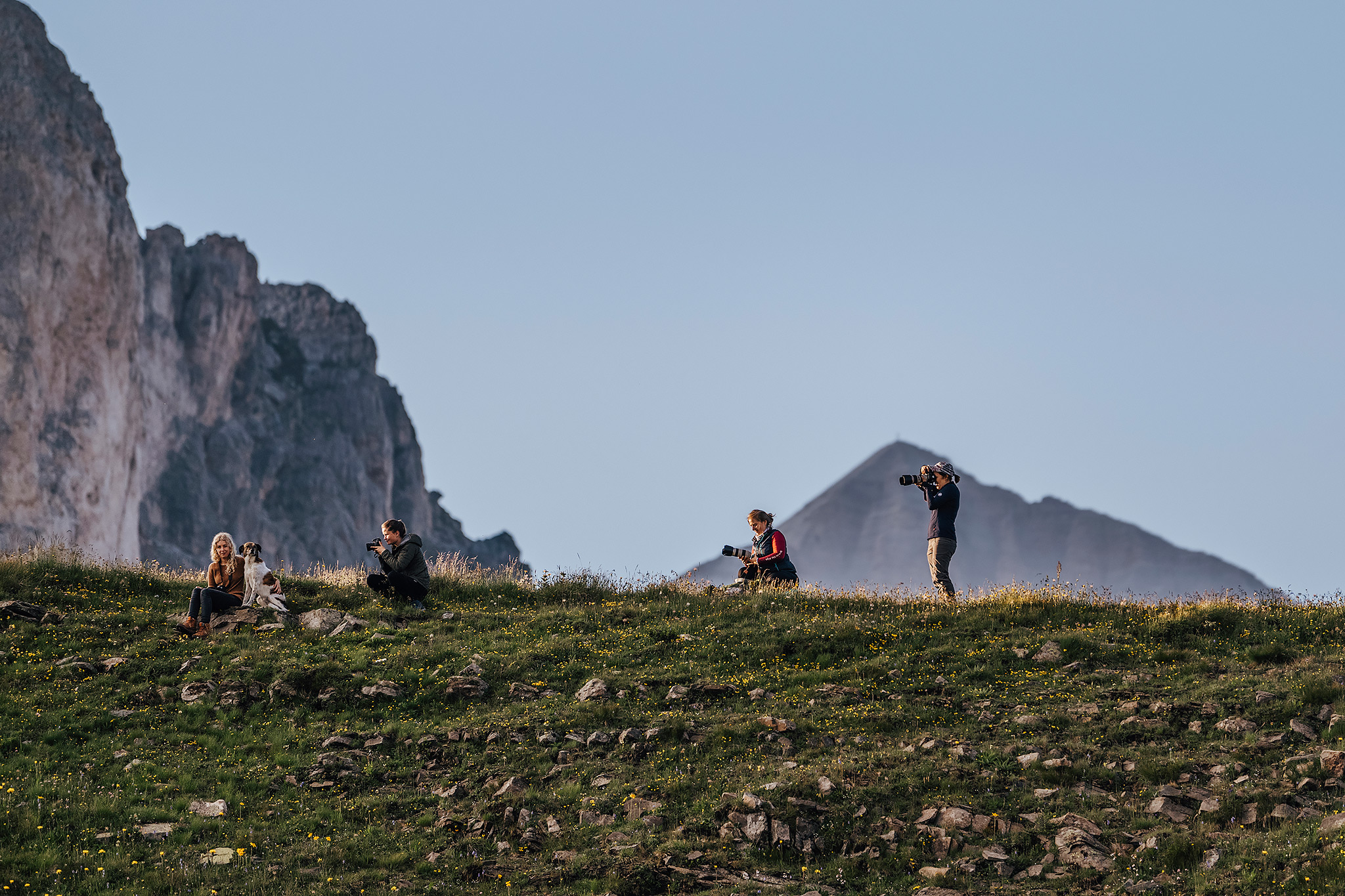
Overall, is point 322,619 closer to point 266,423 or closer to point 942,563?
point 942,563

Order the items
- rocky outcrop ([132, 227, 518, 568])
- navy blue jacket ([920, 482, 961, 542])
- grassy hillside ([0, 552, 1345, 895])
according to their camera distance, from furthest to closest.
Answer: rocky outcrop ([132, 227, 518, 568]), navy blue jacket ([920, 482, 961, 542]), grassy hillside ([0, 552, 1345, 895])

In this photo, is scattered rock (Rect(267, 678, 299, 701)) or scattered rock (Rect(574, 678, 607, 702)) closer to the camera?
scattered rock (Rect(574, 678, 607, 702))

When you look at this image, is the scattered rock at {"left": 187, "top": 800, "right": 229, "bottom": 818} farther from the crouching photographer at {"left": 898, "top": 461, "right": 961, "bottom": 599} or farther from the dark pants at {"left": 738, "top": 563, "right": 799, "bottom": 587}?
the crouching photographer at {"left": 898, "top": 461, "right": 961, "bottom": 599}

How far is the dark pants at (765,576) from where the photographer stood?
1997 cm

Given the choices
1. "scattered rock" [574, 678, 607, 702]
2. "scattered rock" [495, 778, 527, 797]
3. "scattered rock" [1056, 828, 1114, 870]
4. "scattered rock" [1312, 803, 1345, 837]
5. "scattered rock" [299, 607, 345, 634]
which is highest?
"scattered rock" [299, 607, 345, 634]

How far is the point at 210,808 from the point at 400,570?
826 cm

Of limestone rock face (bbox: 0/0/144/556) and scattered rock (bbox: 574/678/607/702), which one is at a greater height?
limestone rock face (bbox: 0/0/144/556)

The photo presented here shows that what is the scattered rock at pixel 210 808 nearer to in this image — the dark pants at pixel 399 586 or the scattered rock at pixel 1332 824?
the dark pants at pixel 399 586

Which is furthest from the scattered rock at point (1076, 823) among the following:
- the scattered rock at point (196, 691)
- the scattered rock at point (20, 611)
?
the scattered rock at point (20, 611)

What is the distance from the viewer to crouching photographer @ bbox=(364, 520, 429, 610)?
19.0 metres

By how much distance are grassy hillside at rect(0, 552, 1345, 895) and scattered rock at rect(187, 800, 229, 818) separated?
0.07m

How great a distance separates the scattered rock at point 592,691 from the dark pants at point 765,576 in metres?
6.18

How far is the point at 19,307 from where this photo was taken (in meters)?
98.7

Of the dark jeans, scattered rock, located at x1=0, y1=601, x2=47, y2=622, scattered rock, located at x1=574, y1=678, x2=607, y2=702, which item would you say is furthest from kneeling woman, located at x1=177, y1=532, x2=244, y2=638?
scattered rock, located at x1=574, y1=678, x2=607, y2=702
